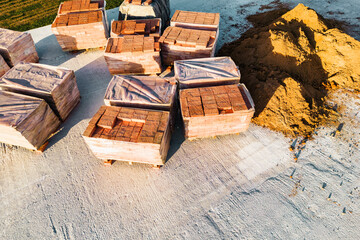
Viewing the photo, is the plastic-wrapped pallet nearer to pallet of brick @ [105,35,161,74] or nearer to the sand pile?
pallet of brick @ [105,35,161,74]

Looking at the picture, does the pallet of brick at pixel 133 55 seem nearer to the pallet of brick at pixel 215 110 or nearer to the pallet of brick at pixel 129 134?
the pallet of brick at pixel 215 110

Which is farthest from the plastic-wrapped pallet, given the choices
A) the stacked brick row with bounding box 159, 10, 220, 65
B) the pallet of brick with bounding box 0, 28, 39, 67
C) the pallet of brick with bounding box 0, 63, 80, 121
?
the pallet of brick with bounding box 0, 63, 80, 121

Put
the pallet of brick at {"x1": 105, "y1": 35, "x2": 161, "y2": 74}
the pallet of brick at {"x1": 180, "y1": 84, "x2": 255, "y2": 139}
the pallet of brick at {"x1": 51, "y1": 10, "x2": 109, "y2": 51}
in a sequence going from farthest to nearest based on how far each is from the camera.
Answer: the pallet of brick at {"x1": 51, "y1": 10, "x2": 109, "y2": 51} → the pallet of brick at {"x1": 105, "y1": 35, "x2": 161, "y2": 74} → the pallet of brick at {"x1": 180, "y1": 84, "x2": 255, "y2": 139}

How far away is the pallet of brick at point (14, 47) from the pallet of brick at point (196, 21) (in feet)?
24.3

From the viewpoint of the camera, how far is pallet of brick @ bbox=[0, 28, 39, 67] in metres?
10.3

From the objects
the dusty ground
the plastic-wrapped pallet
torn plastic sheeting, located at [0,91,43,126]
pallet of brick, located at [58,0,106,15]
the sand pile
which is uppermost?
pallet of brick, located at [58,0,106,15]

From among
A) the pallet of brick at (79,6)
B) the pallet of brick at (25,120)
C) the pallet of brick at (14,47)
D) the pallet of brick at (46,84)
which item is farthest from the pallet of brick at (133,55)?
the pallet of brick at (14,47)

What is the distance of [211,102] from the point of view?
754 centimetres

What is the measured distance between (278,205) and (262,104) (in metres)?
3.97

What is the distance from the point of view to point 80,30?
452 inches

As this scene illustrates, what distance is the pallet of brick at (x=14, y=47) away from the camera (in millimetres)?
10297

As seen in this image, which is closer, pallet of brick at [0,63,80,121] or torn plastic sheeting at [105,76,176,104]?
torn plastic sheeting at [105,76,176,104]

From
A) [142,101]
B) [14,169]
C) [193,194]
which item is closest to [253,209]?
[193,194]

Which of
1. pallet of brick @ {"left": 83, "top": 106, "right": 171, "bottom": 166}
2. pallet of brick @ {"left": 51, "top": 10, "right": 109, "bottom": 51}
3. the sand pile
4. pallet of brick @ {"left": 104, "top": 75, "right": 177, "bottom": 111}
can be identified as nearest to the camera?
pallet of brick @ {"left": 83, "top": 106, "right": 171, "bottom": 166}
